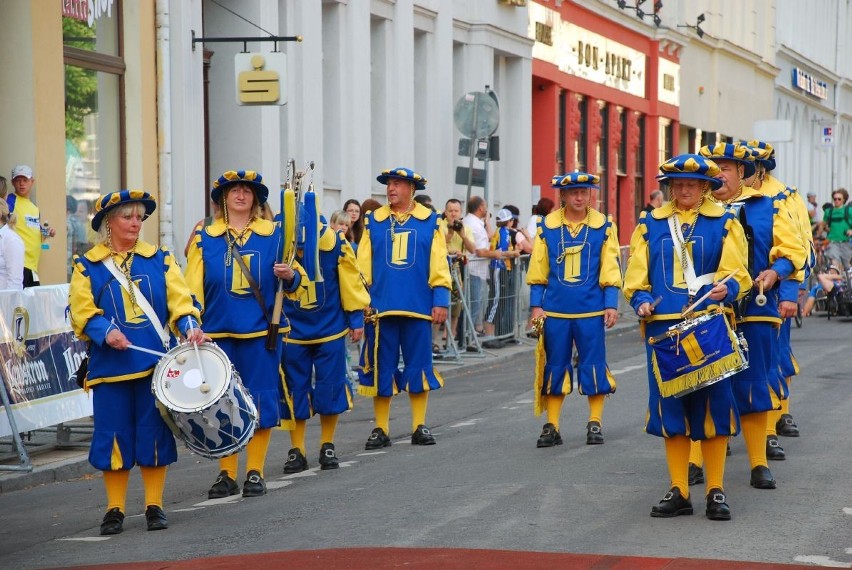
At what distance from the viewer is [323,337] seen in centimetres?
1181

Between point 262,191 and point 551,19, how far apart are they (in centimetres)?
Result: 2558

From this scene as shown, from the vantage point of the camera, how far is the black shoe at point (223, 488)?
10662 millimetres

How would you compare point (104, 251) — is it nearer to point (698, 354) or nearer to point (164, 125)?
point (698, 354)

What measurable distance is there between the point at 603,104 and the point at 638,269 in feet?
103

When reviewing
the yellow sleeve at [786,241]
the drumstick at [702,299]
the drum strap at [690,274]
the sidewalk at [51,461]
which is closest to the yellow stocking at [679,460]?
the drumstick at [702,299]

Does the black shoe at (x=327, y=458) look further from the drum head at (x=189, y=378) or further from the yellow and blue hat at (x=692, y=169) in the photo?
the yellow and blue hat at (x=692, y=169)

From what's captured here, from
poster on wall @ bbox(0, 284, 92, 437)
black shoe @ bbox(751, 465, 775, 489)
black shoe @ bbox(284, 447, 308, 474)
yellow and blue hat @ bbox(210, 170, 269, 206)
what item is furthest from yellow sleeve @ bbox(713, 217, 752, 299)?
poster on wall @ bbox(0, 284, 92, 437)

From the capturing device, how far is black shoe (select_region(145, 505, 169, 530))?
9.50 metres

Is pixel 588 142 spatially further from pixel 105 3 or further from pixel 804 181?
pixel 804 181

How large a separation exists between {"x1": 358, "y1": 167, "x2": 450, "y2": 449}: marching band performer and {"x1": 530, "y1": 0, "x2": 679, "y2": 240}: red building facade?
21590mm

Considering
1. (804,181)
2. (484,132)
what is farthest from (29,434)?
(804,181)

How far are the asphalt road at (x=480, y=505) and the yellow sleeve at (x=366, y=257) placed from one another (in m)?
1.31

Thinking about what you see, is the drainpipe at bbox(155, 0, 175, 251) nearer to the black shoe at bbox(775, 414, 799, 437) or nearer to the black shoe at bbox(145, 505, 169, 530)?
the black shoe at bbox(775, 414, 799, 437)

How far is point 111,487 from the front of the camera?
31.3 ft
